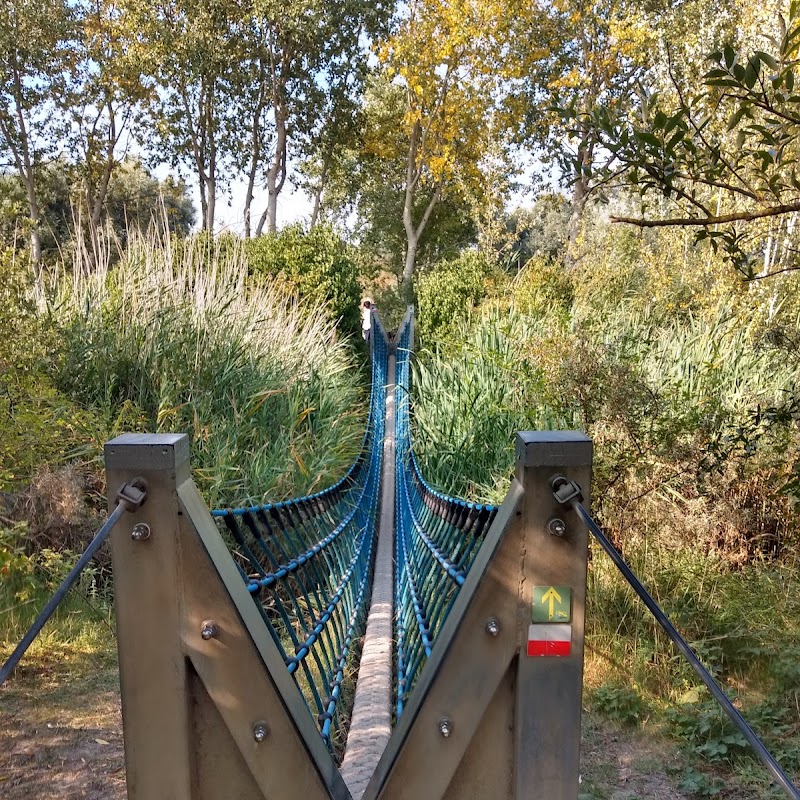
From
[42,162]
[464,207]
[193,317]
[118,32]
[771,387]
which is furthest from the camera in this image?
[464,207]

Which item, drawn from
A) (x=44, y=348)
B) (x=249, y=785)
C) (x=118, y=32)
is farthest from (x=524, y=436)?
(x=118, y=32)

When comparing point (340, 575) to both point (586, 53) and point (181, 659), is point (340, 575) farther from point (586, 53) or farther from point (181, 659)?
point (586, 53)

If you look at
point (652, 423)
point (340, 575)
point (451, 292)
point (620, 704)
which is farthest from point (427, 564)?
point (451, 292)

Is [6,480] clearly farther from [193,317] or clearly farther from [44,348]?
[193,317]

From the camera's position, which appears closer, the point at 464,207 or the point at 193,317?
the point at 193,317

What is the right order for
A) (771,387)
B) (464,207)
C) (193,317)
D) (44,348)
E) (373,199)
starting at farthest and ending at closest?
(373,199) → (464,207) → (193,317) → (771,387) → (44,348)

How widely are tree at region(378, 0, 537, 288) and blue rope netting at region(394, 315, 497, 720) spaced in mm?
12638

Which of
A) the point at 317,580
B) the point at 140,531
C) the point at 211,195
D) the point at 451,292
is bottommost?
the point at 317,580

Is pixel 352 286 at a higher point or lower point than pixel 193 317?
higher

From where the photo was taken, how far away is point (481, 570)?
1045 millimetres

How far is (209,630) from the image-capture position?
38.8 inches

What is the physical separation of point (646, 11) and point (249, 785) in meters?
16.4

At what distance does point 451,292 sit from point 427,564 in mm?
9160

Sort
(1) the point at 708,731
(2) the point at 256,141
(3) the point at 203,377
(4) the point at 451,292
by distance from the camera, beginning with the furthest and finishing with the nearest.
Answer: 1. (2) the point at 256,141
2. (4) the point at 451,292
3. (3) the point at 203,377
4. (1) the point at 708,731
